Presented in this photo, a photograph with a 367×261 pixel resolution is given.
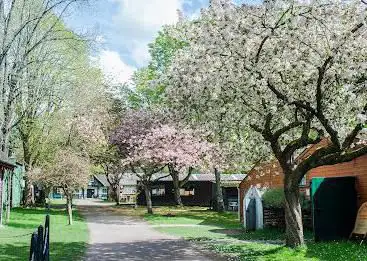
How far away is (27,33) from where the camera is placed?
1043 inches

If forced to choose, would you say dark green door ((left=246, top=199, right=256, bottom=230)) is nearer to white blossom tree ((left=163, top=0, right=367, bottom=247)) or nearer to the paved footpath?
the paved footpath

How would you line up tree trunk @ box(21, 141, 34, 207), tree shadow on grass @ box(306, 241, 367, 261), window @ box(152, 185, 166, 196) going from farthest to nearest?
window @ box(152, 185, 166, 196)
tree trunk @ box(21, 141, 34, 207)
tree shadow on grass @ box(306, 241, 367, 261)

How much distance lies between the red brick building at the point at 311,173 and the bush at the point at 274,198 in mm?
1528

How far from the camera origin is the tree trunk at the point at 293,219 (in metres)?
16.0

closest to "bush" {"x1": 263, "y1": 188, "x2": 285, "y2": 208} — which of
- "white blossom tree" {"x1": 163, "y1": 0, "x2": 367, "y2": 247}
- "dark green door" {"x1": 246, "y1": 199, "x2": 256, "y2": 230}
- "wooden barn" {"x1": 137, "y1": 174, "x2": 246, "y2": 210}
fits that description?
"dark green door" {"x1": 246, "y1": 199, "x2": 256, "y2": 230}

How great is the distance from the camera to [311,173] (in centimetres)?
2464

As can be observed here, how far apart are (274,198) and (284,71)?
11343 mm

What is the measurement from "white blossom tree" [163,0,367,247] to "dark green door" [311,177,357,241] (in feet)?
11.2

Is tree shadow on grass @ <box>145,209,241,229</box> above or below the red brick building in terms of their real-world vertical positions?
below

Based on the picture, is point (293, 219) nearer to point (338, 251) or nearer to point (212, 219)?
point (338, 251)

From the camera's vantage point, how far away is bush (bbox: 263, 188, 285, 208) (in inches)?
972

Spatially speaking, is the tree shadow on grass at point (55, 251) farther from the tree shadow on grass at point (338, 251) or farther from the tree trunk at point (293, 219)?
the tree shadow on grass at point (338, 251)

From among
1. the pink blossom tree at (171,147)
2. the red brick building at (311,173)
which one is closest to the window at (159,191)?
the pink blossom tree at (171,147)

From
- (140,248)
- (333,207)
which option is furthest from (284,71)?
(140,248)
